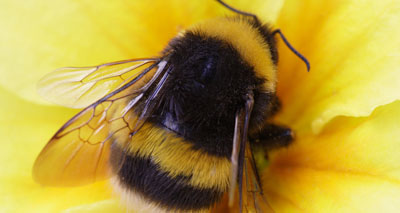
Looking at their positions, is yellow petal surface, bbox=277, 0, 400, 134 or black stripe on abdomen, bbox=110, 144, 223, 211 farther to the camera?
yellow petal surface, bbox=277, 0, 400, 134

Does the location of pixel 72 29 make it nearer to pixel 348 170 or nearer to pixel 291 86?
pixel 291 86

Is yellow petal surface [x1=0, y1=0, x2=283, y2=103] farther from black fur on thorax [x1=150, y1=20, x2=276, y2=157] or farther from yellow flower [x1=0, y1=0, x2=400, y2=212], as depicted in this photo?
black fur on thorax [x1=150, y1=20, x2=276, y2=157]

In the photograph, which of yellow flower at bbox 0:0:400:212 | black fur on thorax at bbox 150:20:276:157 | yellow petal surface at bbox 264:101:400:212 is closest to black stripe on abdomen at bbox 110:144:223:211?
black fur on thorax at bbox 150:20:276:157

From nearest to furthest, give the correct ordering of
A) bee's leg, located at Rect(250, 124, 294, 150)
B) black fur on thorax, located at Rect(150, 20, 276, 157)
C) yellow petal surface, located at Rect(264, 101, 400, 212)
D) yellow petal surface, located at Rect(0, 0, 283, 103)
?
black fur on thorax, located at Rect(150, 20, 276, 157)
yellow petal surface, located at Rect(264, 101, 400, 212)
bee's leg, located at Rect(250, 124, 294, 150)
yellow petal surface, located at Rect(0, 0, 283, 103)

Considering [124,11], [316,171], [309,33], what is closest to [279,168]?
[316,171]

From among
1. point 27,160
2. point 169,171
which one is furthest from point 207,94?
point 27,160

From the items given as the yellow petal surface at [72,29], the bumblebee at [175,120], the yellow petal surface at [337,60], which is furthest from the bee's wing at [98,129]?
the yellow petal surface at [337,60]
